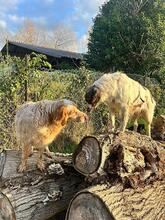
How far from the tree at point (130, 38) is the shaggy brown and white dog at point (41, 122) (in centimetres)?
1469

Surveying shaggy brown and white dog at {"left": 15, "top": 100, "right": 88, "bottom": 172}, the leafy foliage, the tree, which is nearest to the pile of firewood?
shaggy brown and white dog at {"left": 15, "top": 100, "right": 88, "bottom": 172}

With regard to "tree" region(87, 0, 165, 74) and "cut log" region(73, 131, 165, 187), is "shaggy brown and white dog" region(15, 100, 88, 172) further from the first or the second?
"tree" region(87, 0, 165, 74)

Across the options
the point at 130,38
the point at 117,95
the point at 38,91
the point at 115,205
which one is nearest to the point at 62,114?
the point at 115,205

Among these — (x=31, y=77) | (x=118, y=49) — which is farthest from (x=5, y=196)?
(x=118, y=49)

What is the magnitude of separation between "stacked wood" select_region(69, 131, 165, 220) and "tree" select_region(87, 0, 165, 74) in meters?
14.9

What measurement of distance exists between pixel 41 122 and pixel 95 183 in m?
1.25

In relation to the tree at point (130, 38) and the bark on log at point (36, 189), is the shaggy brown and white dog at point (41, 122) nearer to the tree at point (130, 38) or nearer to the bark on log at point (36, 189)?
the bark on log at point (36, 189)

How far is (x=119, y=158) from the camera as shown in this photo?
5586 millimetres

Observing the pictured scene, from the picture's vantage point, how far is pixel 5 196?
229 inches

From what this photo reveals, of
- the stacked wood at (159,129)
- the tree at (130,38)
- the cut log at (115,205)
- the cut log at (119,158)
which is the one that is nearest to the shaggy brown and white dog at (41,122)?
the cut log at (119,158)

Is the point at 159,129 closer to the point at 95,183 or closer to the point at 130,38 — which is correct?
the point at 95,183

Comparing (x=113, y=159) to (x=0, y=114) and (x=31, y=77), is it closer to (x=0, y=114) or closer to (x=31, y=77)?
(x=0, y=114)

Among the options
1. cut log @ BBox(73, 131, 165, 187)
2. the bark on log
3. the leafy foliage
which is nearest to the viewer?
cut log @ BBox(73, 131, 165, 187)

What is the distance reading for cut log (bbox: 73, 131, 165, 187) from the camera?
5.45m
